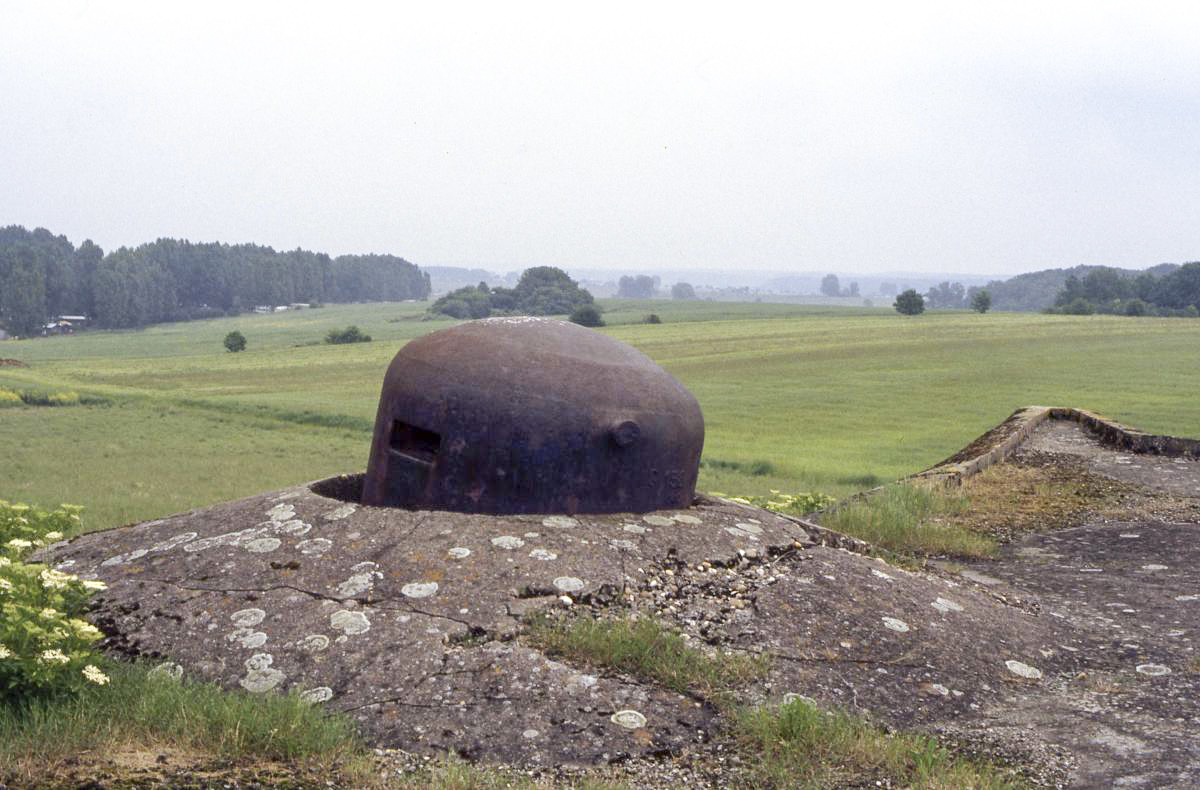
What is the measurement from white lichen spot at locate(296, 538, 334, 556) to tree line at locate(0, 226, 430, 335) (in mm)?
102048

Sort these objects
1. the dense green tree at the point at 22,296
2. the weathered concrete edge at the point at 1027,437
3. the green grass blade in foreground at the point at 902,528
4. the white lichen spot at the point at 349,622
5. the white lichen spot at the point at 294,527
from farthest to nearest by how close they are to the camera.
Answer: the dense green tree at the point at 22,296, the weathered concrete edge at the point at 1027,437, the green grass blade in foreground at the point at 902,528, the white lichen spot at the point at 294,527, the white lichen spot at the point at 349,622

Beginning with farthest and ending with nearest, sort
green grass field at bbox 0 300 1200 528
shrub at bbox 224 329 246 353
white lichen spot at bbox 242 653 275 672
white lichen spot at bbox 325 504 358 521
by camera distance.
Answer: shrub at bbox 224 329 246 353, green grass field at bbox 0 300 1200 528, white lichen spot at bbox 325 504 358 521, white lichen spot at bbox 242 653 275 672

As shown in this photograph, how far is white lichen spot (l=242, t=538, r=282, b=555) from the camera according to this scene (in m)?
6.70

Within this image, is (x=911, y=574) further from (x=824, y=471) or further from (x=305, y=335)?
(x=305, y=335)

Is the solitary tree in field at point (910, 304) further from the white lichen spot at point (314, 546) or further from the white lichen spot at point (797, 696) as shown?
the white lichen spot at point (797, 696)

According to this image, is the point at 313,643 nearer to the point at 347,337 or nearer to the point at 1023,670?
the point at 1023,670

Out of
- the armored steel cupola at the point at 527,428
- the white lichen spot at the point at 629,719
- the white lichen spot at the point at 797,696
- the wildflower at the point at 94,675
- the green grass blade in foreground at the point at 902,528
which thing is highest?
the armored steel cupola at the point at 527,428

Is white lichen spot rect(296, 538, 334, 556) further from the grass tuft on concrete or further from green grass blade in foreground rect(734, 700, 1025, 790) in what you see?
green grass blade in foreground rect(734, 700, 1025, 790)

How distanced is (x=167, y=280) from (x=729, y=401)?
104971 mm

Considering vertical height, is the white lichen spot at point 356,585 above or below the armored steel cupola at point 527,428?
below

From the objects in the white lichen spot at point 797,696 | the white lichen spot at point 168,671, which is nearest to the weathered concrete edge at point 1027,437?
the white lichen spot at point 797,696

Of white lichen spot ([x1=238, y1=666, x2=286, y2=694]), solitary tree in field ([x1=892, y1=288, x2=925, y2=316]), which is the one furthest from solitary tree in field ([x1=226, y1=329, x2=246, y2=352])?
white lichen spot ([x1=238, y1=666, x2=286, y2=694])

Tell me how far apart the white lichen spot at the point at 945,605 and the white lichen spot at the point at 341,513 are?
393 centimetres

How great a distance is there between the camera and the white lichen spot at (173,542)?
696 centimetres
